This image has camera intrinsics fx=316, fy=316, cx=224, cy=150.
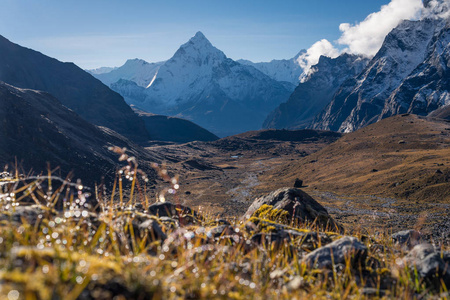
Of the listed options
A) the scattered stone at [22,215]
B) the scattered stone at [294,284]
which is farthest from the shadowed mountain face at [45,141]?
the scattered stone at [294,284]

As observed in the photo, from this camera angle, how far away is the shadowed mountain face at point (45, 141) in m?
59.2

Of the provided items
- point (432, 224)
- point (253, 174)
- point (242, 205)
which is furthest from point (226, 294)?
point (253, 174)

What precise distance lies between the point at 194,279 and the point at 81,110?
199551 mm

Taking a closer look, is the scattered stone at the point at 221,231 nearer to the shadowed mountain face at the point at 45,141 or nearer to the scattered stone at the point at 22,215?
the scattered stone at the point at 22,215

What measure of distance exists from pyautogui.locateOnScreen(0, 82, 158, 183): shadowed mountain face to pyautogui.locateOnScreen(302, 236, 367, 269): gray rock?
51.2 m

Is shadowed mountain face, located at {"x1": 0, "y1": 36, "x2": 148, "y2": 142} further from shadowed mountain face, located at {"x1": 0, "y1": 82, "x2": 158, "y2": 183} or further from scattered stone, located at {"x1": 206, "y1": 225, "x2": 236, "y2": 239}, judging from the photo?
scattered stone, located at {"x1": 206, "y1": 225, "x2": 236, "y2": 239}

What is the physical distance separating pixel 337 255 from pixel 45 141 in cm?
7106

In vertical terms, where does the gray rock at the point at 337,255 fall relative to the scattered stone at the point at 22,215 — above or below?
below

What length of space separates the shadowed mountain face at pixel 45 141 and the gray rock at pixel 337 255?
51206 mm

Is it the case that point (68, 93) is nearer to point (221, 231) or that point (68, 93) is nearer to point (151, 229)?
point (221, 231)

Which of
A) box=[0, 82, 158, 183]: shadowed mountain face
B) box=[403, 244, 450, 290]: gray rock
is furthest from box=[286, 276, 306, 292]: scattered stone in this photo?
box=[0, 82, 158, 183]: shadowed mountain face

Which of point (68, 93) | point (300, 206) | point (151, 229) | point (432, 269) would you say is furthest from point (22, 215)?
point (68, 93)

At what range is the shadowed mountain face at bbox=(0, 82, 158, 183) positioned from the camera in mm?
59156

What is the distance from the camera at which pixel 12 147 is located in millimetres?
58969
